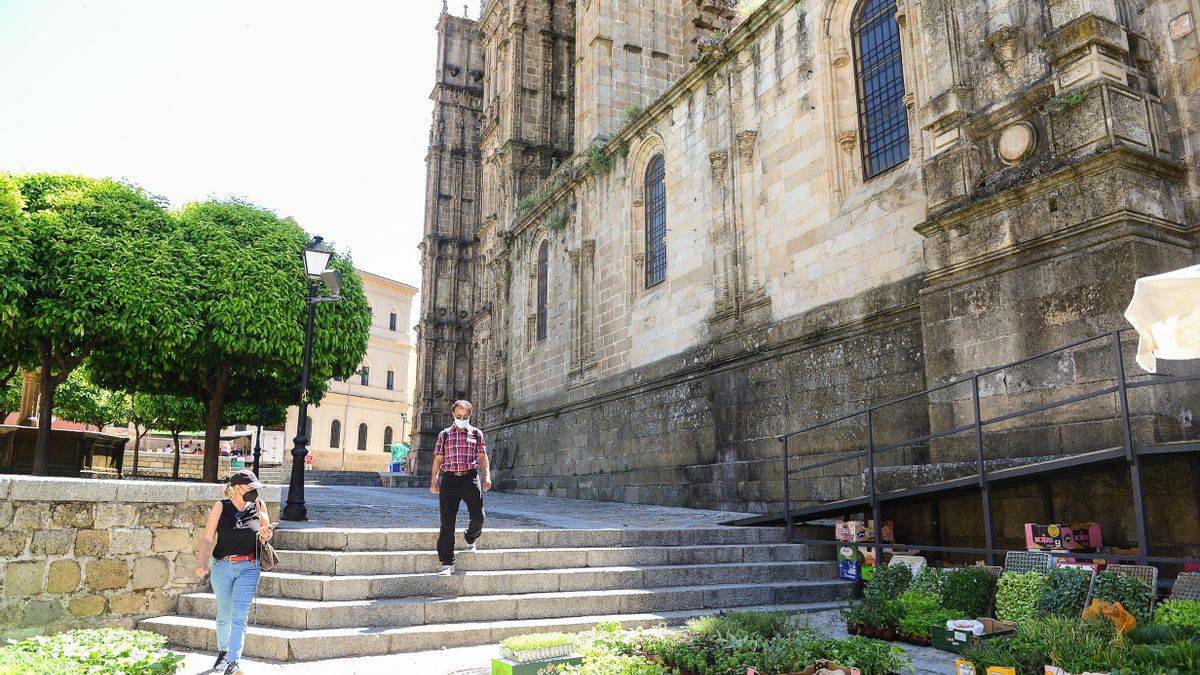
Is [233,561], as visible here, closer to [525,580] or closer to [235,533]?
[235,533]

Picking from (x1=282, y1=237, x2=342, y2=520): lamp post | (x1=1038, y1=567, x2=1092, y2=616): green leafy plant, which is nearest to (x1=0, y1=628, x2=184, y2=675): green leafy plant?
(x1=282, y1=237, x2=342, y2=520): lamp post

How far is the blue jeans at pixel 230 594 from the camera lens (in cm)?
591

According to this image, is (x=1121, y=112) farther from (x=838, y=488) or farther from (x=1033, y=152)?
(x=838, y=488)

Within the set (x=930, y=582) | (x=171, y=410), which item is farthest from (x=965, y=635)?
(x=171, y=410)

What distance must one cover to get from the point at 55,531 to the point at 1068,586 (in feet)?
27.2

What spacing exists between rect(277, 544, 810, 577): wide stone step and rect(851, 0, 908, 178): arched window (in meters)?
6.24

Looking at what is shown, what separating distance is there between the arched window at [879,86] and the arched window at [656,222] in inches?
224

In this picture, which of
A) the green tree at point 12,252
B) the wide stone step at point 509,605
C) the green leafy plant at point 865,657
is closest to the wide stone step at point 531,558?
the wide stone step at point 509,605

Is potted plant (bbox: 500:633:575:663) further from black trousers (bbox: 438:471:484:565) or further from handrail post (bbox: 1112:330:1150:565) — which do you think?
handrail post (bbox: 1112:330:1150:565)

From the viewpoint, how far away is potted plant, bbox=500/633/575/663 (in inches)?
184

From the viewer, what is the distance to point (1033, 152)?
855 centimetres

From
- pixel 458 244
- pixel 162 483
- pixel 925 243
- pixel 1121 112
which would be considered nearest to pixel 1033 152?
pixel 1121 112

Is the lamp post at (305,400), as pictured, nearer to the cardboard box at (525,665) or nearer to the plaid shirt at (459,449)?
the plaid shirt at (459,449)

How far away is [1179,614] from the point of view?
4.96 m
